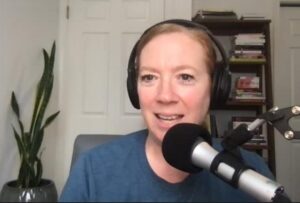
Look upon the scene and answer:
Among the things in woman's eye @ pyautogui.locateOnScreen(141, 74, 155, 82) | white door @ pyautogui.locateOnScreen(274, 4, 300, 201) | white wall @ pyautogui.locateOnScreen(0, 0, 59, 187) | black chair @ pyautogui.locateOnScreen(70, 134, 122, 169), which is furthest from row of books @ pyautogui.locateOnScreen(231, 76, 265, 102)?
woman's eye @ pyautogui.locateOnScreen(141, 74, 155, 82)

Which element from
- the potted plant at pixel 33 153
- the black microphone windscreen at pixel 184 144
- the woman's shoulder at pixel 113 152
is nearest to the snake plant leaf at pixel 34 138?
the potted plant at pixel 33 153

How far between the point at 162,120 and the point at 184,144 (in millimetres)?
196

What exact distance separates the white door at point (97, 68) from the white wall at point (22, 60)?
0.42 ft

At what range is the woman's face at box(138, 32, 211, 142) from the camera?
725 mm

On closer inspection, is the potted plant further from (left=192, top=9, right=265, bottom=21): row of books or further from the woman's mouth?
the woman's mouth

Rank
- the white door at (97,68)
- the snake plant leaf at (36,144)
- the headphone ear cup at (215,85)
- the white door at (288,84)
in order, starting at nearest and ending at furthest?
the headphone ear cup at (215,85) < the snake plant leaf at (36,144) < the white door at (97,68) < the white door at (288,84)

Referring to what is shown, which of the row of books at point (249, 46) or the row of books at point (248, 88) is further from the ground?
the row of books at point (249, 46)

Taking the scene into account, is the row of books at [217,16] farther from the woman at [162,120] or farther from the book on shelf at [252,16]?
the woman at [162,120]

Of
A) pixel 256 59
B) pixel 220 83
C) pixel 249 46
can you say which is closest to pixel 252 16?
pixel 249 46

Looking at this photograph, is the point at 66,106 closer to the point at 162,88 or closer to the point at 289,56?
the point at 289,56

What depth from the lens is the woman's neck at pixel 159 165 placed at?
0.79 m

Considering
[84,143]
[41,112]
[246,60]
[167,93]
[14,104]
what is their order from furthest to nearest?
[246,60], [41,112], [14,104], [84,143], [167,93]

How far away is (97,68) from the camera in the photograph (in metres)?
3.24

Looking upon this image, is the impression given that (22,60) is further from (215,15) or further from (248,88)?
(248,88)
